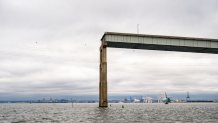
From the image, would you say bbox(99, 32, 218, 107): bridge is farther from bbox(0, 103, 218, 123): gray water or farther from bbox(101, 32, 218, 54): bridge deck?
bbox(0, 103, 218, 123): gray water

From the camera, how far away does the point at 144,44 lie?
91250mm

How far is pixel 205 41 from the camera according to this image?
9606 centimetres

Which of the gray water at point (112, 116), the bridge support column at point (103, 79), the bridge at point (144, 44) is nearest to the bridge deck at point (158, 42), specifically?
the bridge at point (144, 44)

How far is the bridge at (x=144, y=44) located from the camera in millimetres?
83312

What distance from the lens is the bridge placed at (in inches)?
3280

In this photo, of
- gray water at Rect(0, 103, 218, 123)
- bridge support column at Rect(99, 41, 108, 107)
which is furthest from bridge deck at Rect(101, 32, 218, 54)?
gray water at Rect(0, 103, 218, 123)

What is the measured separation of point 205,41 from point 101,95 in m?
34.3

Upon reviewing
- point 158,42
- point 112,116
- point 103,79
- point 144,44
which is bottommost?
point 112,116

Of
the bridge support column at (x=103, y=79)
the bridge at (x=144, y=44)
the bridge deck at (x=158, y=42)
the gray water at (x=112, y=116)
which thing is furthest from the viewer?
the bridge deck at (x=158, y=42)

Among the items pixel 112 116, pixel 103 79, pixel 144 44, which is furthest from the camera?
pixel 144 44

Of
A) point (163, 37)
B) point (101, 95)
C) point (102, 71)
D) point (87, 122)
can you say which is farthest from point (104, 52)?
point (87, 122)

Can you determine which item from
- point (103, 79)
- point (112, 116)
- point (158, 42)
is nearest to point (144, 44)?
point (158, 42)

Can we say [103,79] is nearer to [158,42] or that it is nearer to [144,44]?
[144,44]

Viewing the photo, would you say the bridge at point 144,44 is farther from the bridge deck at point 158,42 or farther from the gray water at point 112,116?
the gray water at point 112,116
